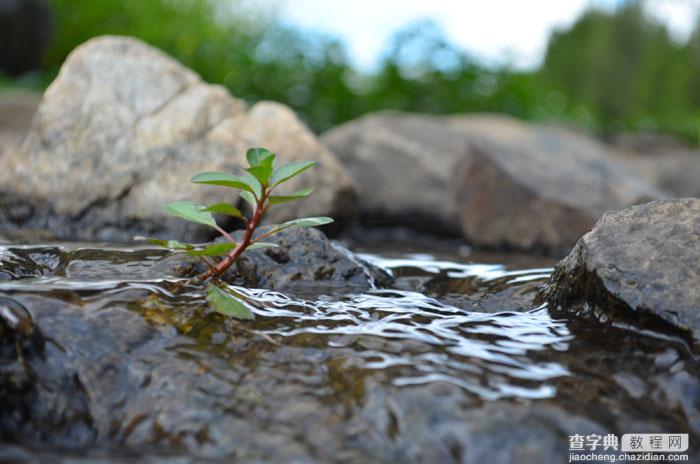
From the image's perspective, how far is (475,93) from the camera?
1078 cm

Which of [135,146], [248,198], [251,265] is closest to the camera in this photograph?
[248,198]

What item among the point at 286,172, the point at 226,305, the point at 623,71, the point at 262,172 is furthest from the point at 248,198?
the point at 623,71

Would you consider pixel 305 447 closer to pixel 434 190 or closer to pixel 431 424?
pixel 431 424

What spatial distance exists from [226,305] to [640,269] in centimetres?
120

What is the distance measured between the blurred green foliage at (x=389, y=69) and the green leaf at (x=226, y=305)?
7518 millimetres

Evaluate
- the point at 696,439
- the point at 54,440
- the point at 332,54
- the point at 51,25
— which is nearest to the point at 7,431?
the point at 54,440

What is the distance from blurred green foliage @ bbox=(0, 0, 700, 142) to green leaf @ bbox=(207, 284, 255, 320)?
7518mm

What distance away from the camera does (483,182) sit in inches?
218

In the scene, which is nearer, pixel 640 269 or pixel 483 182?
pixel 640 269

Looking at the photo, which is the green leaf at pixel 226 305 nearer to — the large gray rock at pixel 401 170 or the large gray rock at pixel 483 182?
the large gray rock at pixel 483 182

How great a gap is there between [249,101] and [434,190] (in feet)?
12.8

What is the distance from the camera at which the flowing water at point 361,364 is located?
1.60 metres

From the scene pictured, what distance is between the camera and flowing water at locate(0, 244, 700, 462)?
1596mm

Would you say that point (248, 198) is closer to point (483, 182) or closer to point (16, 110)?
point (483, 182)
